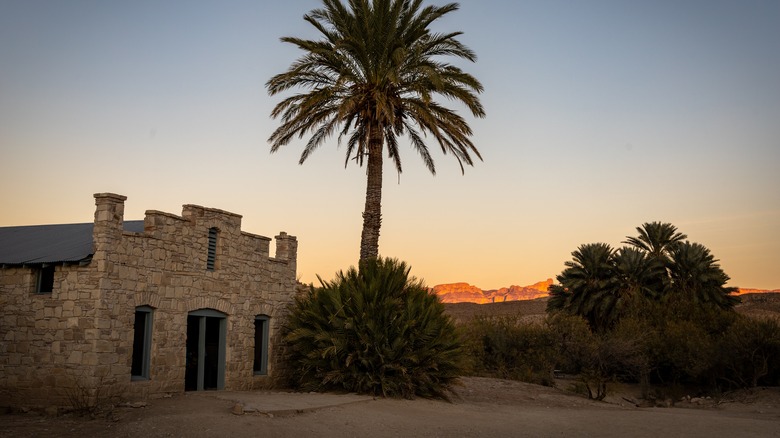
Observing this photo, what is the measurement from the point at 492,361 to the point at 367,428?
18.4m

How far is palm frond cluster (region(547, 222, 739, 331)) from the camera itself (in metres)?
35.4

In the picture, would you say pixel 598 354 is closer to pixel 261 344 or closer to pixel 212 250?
pixel 261 344

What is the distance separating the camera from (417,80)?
22.6 meters

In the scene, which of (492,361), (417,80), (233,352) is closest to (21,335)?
(233,352)

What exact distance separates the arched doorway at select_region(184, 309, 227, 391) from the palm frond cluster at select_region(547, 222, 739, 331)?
21.8m

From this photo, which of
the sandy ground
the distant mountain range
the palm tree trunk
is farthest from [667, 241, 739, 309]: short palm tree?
the distant mountain range

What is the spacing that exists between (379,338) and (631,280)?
855 inches

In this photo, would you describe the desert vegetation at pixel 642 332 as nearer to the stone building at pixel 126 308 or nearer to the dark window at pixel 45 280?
the stone building at pixel 126 308

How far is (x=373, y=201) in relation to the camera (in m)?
22.9

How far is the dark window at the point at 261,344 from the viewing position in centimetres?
2109

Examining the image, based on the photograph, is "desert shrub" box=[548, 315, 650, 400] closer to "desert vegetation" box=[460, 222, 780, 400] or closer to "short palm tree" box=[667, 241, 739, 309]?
"desert vegetation" box=[460, 222, 780, 400]

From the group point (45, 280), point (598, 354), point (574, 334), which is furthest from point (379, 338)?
point (574, 334)

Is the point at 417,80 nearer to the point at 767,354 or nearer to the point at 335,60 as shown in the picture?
the point at 335,60

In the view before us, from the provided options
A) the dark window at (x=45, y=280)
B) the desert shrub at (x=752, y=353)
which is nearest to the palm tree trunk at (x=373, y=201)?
the dark window at (x=45, y=280)
